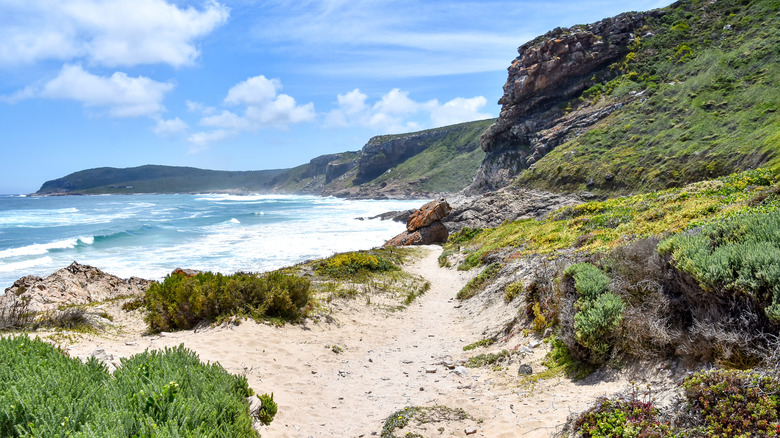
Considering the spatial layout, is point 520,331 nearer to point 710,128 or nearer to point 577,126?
point 710,128

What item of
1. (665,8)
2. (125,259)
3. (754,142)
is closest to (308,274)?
(125,259)

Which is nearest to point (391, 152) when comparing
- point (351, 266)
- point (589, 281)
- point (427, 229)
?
point (427, 229)

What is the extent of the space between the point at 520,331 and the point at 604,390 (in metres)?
3.50

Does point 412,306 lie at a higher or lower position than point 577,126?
lower

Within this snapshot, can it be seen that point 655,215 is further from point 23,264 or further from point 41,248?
point 41,248

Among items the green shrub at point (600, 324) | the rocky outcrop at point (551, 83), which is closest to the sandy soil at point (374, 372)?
the green shrub at point (600, 324)

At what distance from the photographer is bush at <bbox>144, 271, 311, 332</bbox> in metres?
9.82

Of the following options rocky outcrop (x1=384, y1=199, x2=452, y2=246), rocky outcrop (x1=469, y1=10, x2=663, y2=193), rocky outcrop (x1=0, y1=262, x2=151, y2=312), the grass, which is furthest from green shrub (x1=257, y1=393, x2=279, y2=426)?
rocky outcrop (x1=469, y1=10, x2=663, y2=193)

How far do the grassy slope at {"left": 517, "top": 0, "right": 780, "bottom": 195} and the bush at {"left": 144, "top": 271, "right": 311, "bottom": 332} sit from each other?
2622cm

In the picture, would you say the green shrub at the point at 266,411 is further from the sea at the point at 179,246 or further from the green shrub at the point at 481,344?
the sea at the point at 179,246

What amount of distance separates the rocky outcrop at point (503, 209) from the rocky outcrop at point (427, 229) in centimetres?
253

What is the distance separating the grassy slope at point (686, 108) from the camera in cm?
3058

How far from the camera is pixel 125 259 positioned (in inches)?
1155

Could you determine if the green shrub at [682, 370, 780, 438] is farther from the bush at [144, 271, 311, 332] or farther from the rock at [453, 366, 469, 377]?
the bush at [144, 271, 311, 332]
